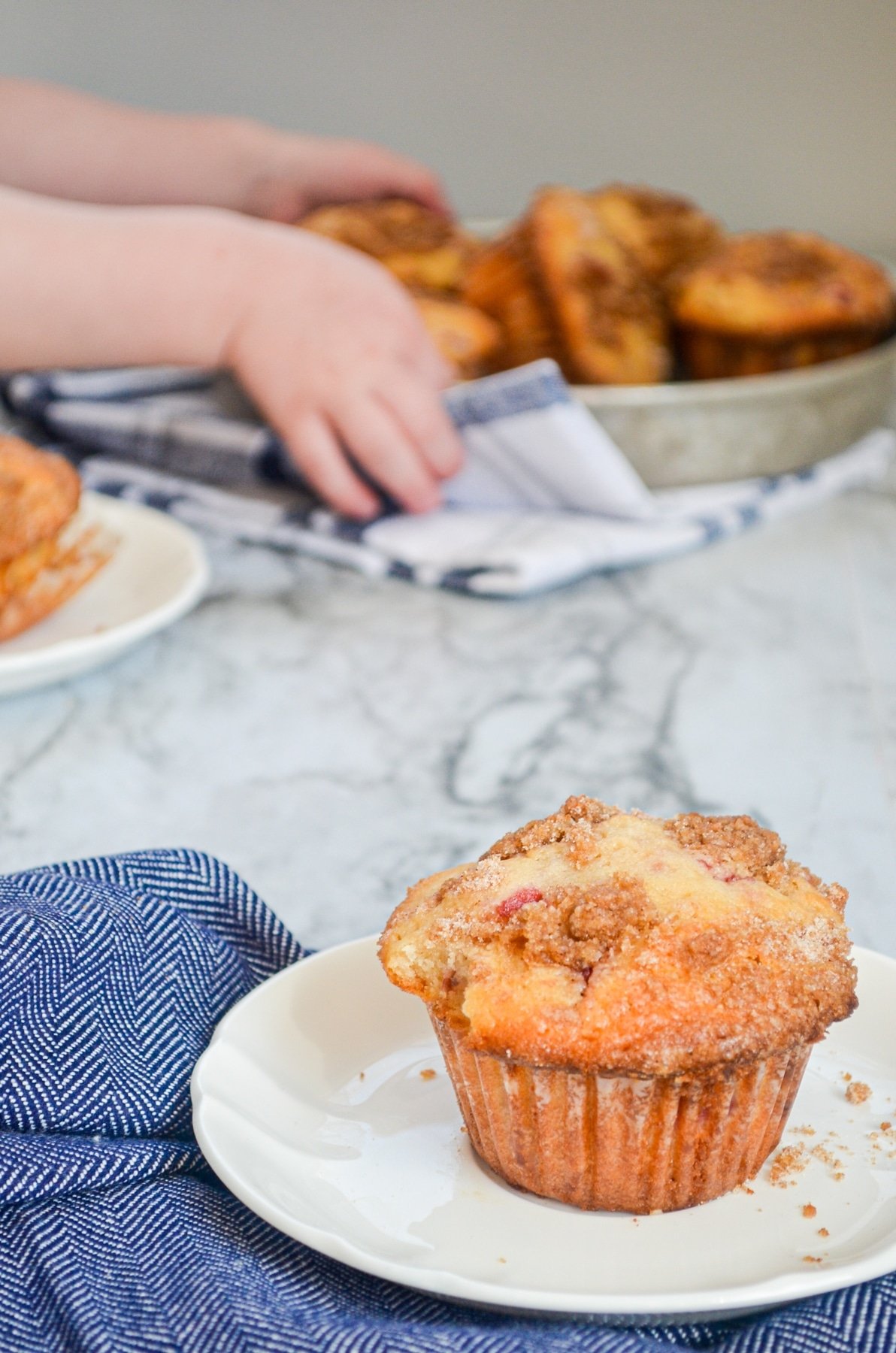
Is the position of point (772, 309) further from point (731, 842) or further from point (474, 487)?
point (731, 842)

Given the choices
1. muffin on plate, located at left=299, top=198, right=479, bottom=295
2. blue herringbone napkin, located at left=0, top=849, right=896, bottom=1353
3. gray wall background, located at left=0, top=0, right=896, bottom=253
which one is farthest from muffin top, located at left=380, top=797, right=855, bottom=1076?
gray wall background, located at left=0, top=0, right=896, bottom=253

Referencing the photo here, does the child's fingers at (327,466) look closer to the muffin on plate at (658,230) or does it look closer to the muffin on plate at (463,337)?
the muffin on plate at (463,337)

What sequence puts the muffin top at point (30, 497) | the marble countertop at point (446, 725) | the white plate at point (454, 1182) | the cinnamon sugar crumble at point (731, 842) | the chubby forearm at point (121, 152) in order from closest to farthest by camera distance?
1. the white plate at point (454, 1182)
2. the cinnamon sugar crumble at point (731, 842)
3. the marble countertop at point (446, 725)
4. the muffin top at point (30, 497)
5. the chubby forearm at point (121, 152)

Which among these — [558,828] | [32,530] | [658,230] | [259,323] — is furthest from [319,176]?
[558,828]

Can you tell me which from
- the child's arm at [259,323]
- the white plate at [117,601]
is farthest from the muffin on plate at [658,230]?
the white plate at [117,601]

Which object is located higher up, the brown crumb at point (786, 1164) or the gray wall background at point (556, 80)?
the gray wall background at point (556, 80)

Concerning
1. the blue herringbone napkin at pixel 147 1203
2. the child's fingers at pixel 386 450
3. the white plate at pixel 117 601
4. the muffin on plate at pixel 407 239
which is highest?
the muffin on plate at pixel 407 239
